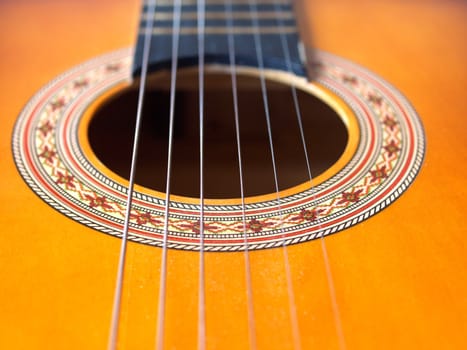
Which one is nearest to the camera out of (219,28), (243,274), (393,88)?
(243,274)

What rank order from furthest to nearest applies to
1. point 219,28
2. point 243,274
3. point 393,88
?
1. point 219,28
2. point 393,88
3. point 243,274

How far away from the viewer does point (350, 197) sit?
3.30ft

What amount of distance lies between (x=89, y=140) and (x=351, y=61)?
1.82ft

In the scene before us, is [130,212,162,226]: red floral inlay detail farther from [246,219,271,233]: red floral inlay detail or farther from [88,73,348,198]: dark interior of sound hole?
[88,73,348,198]: dark interior of sound hole

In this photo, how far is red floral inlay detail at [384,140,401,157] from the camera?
43.1 inches

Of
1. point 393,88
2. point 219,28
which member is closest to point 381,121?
point 393,88

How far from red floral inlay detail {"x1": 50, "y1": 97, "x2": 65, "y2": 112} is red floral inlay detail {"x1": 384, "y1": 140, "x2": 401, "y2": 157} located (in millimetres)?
583

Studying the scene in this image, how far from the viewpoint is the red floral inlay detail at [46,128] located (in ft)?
3.67

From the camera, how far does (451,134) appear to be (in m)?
1.15

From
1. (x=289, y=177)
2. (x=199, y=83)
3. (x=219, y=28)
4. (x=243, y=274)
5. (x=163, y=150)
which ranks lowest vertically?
(x=243, y=274)

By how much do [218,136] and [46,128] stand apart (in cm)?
35

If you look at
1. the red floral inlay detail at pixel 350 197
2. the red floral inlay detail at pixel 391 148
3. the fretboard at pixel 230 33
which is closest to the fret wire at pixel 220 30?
the fretboard at pixel 230 33

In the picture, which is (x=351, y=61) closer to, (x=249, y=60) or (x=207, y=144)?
(x=249, y=60)

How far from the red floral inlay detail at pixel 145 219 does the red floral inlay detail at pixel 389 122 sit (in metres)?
0.46
